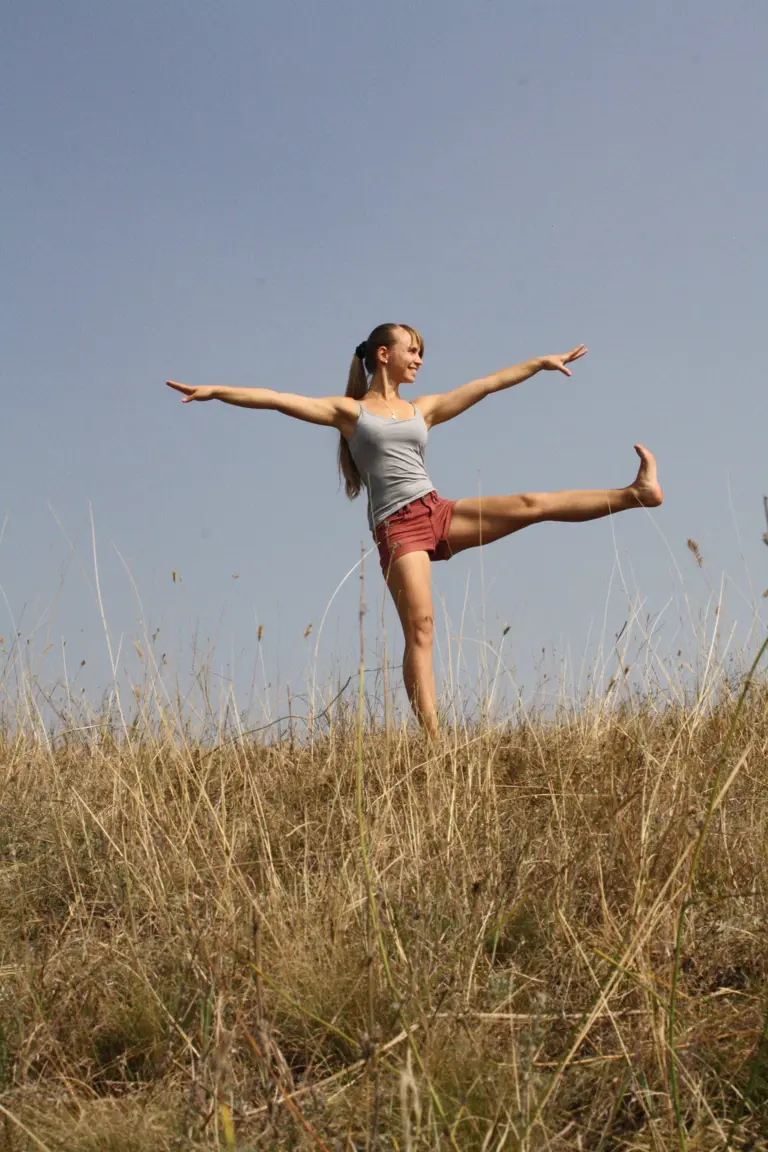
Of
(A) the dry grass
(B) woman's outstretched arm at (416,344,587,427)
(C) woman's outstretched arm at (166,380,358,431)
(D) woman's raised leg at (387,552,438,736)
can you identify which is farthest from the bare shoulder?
(A) the dry grass

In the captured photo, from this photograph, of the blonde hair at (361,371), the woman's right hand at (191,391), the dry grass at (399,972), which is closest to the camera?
the dry grass at (399,972)

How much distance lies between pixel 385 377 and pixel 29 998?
4082 mm

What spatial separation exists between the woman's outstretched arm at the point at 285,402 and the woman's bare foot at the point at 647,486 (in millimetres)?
1537

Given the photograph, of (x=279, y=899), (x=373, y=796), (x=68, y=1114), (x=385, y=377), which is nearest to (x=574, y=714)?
(x=373, y=796)

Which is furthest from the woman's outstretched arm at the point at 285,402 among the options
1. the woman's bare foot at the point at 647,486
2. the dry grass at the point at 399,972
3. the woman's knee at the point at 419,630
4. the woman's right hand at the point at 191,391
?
the dry grass at the point at 399,972

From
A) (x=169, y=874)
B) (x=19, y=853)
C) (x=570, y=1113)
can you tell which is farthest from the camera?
(x=19, y=853)

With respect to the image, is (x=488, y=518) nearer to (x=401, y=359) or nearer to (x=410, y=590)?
(x=410, y=590)

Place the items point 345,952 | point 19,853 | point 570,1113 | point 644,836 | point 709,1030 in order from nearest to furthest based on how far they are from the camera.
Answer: point 570,1113 < point 709,1030 < point 345,952 < point 644,836 < point 19,853

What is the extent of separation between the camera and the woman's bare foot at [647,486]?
524cm

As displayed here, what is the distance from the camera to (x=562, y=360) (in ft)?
19.1

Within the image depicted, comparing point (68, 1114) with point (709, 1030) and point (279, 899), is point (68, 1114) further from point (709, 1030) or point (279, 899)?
point (709, 1030)

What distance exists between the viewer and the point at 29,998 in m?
2.35

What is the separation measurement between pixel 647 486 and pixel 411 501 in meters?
1.22

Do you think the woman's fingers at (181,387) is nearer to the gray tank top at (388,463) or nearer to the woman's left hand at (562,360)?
the gray tank top at (388,463)
